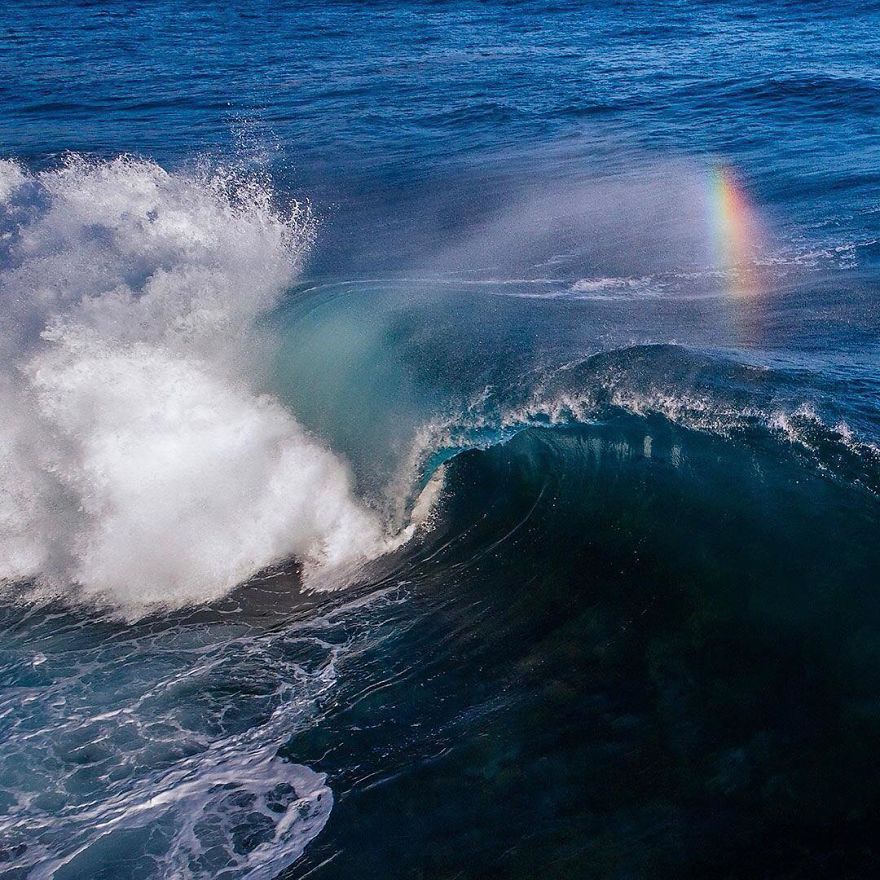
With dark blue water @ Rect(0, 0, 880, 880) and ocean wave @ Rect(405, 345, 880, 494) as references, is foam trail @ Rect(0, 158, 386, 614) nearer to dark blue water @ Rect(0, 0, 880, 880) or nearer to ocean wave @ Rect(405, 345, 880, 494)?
dark blue water @ Rect(0, 0, 880, 880)

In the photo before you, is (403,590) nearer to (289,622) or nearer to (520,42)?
(289,622)

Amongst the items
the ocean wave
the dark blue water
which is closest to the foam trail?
the dark blue water

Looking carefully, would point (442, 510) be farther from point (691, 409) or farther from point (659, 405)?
point (691, 409)

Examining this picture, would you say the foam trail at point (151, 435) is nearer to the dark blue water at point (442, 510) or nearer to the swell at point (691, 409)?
the dark blue water at point (442, 510)

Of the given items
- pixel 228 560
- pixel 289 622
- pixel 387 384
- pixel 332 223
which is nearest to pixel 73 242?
pixel 332 223

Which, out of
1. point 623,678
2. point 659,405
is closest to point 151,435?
point 659,405

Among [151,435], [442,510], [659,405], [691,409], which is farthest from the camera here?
[151,435]
